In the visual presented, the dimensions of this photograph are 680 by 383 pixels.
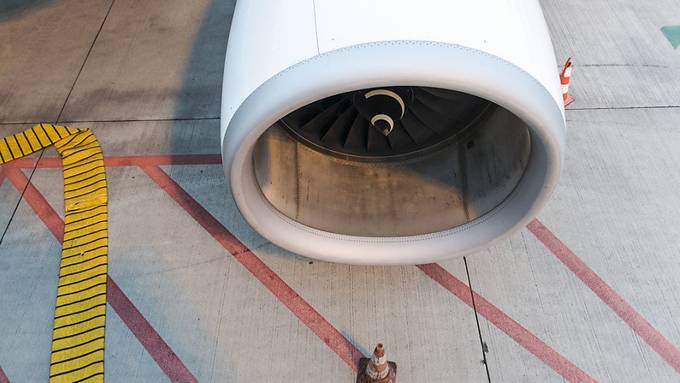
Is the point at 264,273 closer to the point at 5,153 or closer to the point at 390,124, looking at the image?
the point at 390,124

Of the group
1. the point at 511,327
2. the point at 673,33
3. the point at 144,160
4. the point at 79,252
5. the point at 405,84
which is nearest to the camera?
the point at 405,84

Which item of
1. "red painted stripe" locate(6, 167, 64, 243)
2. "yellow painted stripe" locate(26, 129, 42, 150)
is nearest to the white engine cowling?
"red painted stripe" locate(6, 167, 64, 243)

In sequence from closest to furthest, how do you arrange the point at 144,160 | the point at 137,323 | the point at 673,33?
1. the point at 137,323
2. the point at 144,160
3. the point at 673,33

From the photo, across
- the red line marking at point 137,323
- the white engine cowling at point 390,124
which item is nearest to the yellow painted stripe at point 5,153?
the red line marking at point 137,323

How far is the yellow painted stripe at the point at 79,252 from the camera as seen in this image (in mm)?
4199

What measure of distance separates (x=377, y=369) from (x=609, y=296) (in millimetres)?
2090

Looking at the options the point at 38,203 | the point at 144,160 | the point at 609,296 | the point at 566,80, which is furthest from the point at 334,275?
the point at 566,80

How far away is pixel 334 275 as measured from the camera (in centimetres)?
458

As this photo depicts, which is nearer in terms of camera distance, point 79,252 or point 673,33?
point 79,252

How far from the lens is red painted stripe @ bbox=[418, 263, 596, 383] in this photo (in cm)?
404

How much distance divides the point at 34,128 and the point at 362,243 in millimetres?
4256

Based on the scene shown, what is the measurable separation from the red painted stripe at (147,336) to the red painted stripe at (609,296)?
3191 millimetres

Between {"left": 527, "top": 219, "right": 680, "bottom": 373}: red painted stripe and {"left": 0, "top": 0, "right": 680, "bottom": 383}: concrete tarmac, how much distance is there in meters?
0.01

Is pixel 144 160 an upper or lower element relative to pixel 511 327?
upper
